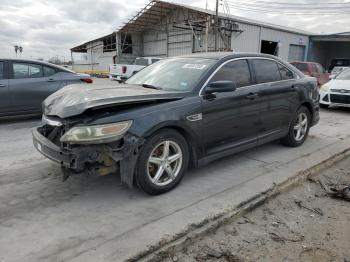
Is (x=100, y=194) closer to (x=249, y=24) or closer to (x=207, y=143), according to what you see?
(x=207, y=143)

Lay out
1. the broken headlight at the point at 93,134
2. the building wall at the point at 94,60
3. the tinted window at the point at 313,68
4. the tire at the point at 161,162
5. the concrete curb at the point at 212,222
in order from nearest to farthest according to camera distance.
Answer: the concrete curb at the point at 212,222, the broken headlight at the point at 93,134, the tire at the point at 161,162, the tinted window at the point at 313,68, the building wall at the point at 94,60

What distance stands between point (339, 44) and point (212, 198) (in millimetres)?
40101

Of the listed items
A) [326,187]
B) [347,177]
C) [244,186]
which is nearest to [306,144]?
[347,177]

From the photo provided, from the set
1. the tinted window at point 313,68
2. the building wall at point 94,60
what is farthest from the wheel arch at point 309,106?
the building wall at point 94,60

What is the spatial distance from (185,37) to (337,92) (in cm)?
2044

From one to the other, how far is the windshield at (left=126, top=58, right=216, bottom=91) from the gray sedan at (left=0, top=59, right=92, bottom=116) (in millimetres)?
3603

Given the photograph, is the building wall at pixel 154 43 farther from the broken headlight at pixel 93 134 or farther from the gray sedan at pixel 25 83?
the broken headlight at pixel 93 134

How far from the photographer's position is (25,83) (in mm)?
7461

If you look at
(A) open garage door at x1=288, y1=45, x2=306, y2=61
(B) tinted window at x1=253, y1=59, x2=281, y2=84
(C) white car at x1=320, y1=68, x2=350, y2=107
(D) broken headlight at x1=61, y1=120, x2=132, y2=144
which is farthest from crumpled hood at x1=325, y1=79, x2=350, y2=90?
(A) open garage door at x1=288, y1=45, x2=306, y2=61

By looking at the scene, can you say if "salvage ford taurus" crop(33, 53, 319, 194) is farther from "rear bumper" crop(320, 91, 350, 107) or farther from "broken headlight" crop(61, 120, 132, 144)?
"rear bumper" crop(320, 91, 350, 107)

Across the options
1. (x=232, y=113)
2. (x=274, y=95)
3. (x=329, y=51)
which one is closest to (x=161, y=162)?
(x=232, y=113)

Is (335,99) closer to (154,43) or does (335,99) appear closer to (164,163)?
(164,163)

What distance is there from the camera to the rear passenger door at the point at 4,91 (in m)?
7.19

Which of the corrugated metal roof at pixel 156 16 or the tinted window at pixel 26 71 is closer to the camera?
the tinted window at pixel 26 71
